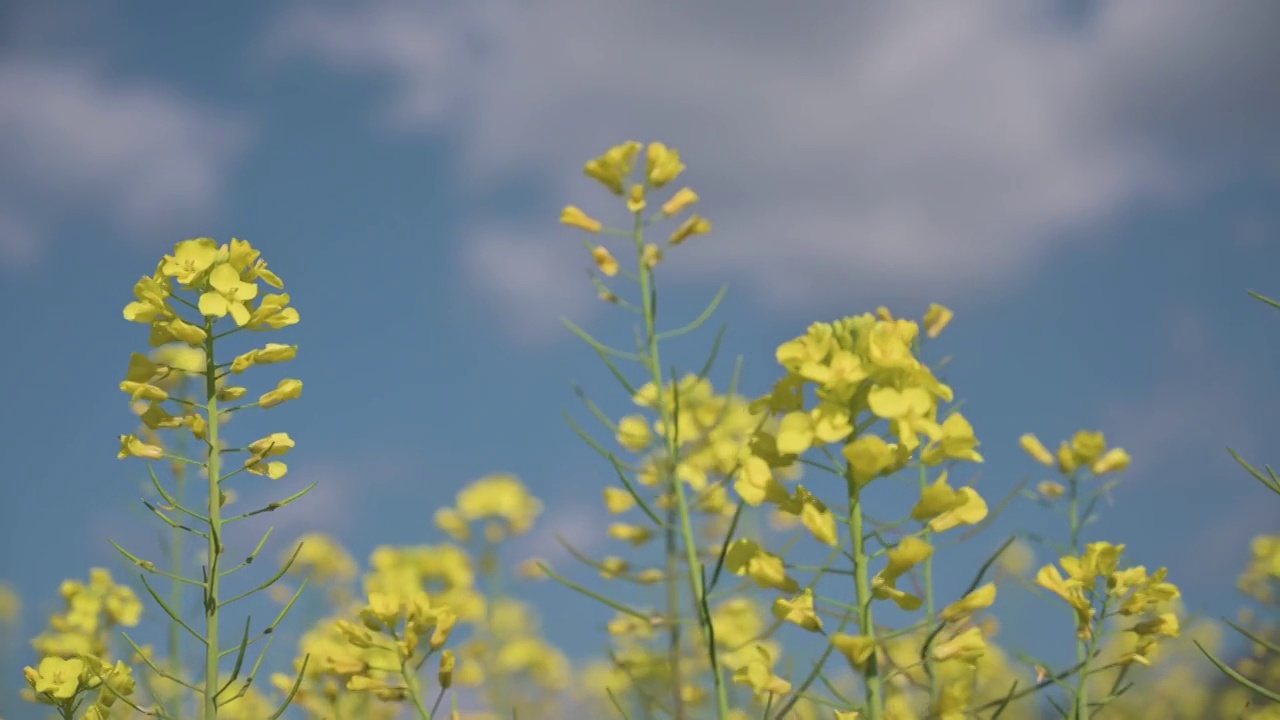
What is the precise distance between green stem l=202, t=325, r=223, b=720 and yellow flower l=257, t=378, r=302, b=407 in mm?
142

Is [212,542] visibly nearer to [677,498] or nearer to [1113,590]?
[677,498]

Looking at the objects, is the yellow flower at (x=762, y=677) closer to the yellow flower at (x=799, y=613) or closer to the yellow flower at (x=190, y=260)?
the yellow flower at (x=799, y=613)

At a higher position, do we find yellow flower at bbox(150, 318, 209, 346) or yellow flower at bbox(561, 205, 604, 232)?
yellow flower at bbox(561, 205, 604, 232)

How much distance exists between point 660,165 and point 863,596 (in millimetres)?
1731

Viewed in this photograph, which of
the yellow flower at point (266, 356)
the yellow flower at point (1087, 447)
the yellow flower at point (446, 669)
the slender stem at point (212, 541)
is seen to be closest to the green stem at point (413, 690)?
the yellow flower at point (446, 669)

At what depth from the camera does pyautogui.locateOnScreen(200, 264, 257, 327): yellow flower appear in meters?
2.89

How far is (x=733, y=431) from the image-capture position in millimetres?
6199

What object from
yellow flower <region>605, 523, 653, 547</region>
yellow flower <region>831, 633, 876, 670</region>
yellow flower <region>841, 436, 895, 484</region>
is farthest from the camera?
yellow flower <region>605, 523, 653, 547</region>

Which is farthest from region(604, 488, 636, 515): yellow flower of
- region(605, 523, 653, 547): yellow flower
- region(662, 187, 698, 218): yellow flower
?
region(662, 187, 698, 218): yellow flower

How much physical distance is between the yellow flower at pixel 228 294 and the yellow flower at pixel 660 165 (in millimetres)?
1291

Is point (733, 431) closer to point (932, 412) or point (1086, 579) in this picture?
point (1086, 579)

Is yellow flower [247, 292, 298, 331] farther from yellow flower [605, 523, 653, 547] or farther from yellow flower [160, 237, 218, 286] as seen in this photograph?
yellow flower [605, 523, 653, 547]

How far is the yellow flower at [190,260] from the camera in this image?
2.88 m

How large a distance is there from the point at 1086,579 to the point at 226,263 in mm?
2690
